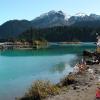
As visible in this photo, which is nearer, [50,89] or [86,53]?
[50,89]

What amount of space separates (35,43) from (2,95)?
167m

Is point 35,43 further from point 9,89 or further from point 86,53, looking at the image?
point 9,89

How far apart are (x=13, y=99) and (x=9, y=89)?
229 inches

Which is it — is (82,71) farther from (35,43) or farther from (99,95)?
(35,43)

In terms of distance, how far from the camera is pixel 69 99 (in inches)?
881

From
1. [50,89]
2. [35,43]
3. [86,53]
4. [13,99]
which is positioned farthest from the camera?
[35,43]

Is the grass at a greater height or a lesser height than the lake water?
greater

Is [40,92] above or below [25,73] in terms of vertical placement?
above

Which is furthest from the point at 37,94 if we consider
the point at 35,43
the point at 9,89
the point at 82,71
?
the point at 35,43

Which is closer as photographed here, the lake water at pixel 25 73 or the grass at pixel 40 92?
the grass at pixel 40 92

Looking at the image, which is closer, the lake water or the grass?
the grass

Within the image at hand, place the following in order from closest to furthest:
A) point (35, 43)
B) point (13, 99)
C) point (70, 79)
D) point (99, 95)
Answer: point (99, 95) < point (13, 99) < point (70, 79) < point (35, 43)

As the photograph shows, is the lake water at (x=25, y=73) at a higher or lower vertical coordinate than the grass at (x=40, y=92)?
lower

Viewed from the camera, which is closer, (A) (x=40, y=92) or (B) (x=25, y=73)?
(A) (x=40, y=92)
